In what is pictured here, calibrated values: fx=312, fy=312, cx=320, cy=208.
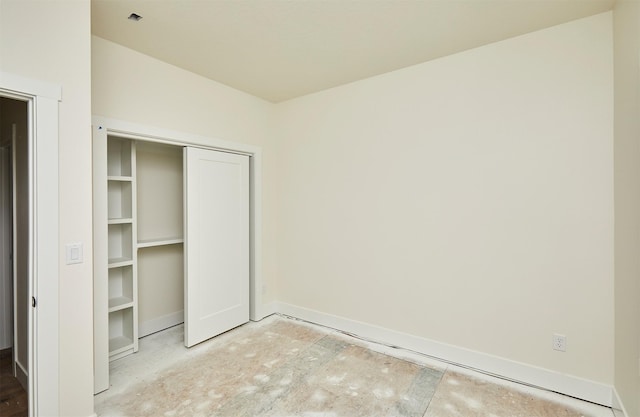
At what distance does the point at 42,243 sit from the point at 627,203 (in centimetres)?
347

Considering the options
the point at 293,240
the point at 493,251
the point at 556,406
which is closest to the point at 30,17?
the point at 293,240

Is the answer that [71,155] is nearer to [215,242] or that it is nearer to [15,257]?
[15,257]

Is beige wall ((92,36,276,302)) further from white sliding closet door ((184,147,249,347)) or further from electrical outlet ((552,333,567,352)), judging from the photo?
electrical outlet ((552,333,567,352))

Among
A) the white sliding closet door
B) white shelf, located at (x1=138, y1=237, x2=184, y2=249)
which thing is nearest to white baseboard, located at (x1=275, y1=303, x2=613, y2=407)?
the white sliding closet door

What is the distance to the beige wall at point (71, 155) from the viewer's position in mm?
1774

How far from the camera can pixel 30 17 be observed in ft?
5.68

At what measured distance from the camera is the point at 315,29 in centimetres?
236

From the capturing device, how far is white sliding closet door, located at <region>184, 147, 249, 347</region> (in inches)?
123

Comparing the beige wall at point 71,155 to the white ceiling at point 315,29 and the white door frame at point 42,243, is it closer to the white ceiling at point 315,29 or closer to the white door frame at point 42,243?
the white door frame at point 42,243

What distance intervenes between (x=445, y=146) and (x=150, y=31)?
8.51ft

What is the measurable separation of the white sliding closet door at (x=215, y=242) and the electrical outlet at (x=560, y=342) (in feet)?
9.88

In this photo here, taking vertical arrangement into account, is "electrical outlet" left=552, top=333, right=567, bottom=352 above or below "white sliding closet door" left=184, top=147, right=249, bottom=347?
below

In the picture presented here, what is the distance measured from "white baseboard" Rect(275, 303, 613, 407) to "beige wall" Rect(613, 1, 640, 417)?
0.19 m

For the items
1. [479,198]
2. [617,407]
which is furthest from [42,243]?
[617,407]
